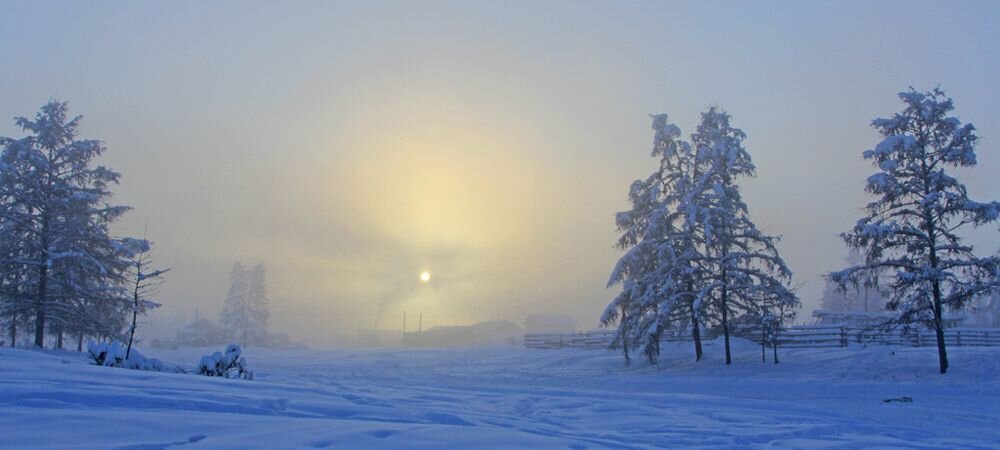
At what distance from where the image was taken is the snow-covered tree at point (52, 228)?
28.0 meters

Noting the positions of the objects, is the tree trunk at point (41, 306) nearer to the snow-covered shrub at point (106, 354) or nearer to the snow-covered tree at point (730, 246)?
the snow-covered shrub at point (106, 354)

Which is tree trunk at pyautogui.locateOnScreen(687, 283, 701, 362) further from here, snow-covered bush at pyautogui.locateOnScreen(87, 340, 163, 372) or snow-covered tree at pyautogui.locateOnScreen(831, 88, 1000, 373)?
snow-covered bush at pyautogui.locateOnScreen(87, 340, 163, 372)

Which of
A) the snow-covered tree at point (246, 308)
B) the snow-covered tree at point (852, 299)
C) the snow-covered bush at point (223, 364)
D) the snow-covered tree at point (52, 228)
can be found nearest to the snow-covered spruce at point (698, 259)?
the snow-covered bush at point (223, 364)

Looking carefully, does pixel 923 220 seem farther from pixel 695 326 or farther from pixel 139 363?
pixel 139 363

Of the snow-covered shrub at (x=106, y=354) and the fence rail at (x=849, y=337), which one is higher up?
the snow-covered shrub at (x=106, y=354)

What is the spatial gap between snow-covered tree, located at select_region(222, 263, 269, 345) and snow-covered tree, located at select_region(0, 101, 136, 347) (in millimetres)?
47033

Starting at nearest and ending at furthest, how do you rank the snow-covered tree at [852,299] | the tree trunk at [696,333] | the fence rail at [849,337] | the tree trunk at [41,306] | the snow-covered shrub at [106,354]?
the snow-covered shrub at [106,354]
the tree trunk at [41,306]
the tree trunk at [696,333]
the fence rail at [849,337]
the snow-covered tree at [852,299]

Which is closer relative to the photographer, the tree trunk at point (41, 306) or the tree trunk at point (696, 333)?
the tree trunk at point (41, 306)

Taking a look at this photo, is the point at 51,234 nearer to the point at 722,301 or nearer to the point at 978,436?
the point at 722,301

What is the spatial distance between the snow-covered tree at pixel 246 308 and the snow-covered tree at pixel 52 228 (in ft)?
154

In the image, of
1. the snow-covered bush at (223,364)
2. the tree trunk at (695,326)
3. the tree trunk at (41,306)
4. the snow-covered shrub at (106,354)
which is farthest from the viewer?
the tree trunk at (41,306)

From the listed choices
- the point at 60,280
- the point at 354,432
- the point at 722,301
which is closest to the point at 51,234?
the point at 60,280

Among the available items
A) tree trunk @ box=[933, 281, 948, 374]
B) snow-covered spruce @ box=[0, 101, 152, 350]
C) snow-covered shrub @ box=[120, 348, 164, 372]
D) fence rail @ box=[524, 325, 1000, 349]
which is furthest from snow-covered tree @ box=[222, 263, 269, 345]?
tree trunk @ box=[933, 281, 948, 374]

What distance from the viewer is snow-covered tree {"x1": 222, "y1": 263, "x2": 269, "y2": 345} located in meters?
75.3
